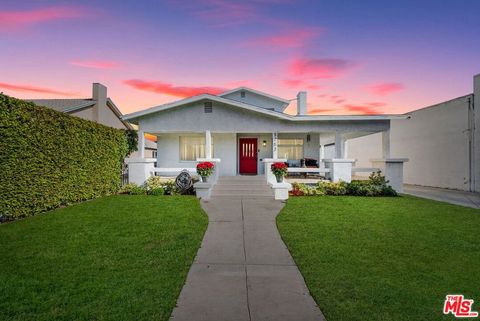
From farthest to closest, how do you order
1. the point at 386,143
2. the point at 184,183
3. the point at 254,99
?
the point at 254,99
the point at 386,143
the point at 184,183

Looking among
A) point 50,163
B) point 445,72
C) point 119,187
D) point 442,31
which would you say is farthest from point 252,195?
point 445,72

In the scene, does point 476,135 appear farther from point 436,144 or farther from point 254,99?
point 254,99

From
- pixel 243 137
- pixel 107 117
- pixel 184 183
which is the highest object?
pixel 107 117

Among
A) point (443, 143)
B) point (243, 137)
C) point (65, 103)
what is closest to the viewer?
point (443, 143)

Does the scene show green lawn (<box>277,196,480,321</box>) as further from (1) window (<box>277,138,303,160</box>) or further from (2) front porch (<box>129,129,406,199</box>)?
(1) window (<box>277,138,303,160</box>)

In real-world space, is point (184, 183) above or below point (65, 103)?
below

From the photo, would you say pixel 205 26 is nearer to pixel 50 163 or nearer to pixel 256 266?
pixel 50 163

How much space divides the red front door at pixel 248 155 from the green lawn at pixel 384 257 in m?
8.41

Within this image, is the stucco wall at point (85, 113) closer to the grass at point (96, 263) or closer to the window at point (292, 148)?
the grass at point (96, 263)

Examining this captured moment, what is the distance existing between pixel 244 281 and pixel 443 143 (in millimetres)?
17435

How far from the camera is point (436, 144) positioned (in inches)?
667

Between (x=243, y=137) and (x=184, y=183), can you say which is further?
(x=243, y=137)

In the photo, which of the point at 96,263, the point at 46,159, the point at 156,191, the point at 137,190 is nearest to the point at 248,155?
the point at 156,191

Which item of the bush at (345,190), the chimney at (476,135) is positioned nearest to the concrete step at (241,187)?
the bush at (345,190)
